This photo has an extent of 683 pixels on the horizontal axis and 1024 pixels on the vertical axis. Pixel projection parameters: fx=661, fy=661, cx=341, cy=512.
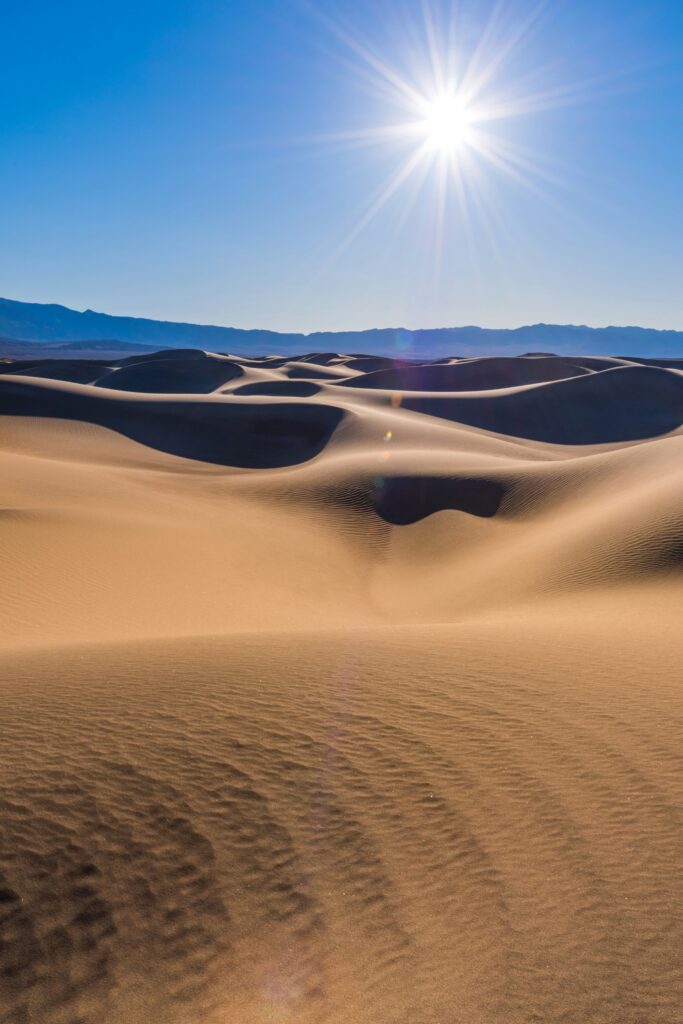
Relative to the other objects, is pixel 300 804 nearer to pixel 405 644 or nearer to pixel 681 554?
pixel 405 644

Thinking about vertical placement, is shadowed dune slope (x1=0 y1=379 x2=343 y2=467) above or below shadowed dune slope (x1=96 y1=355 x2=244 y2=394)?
below

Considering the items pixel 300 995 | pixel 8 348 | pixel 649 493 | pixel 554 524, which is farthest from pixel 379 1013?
pixel 8 348

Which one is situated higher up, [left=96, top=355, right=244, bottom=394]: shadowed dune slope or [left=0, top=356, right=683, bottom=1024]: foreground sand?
[left=96, top=355, right=244, bottom=394]: shadowed dune slope

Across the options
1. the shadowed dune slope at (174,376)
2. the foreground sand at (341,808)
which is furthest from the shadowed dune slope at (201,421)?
the shadowed dune slope at (174,376)

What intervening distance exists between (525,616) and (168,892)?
7008 mm

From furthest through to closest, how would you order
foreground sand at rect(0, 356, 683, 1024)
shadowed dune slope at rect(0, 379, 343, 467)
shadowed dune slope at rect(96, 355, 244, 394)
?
shadowed dune slope at rect(96, 355, 244, 394), shadowed dune slope at rect(0, 379, 343, 467), foreground sand at rect(0, 356, 683, 1024)

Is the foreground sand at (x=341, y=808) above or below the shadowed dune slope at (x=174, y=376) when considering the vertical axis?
below

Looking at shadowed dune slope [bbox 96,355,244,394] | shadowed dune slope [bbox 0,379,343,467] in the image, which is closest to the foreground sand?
shadowed dune slope [bbox 0,379,343,467]

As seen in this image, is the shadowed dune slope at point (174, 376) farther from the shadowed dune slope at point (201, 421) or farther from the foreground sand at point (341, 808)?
the foreground sand at point (341, 808)

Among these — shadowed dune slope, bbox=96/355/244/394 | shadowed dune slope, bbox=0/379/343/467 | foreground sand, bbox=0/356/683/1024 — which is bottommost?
foreground sand, bbox=0/356/683/1024

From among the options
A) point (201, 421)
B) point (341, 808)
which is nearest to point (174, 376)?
point (201, 421)

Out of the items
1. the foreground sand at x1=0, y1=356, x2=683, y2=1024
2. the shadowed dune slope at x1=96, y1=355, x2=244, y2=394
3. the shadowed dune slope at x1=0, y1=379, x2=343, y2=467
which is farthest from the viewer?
the shadowed dune slope at x1=96, y1=355, x2=244, y2=394

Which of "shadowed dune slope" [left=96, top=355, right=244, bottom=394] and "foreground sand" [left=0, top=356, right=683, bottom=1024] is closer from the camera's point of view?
"foreground sand" [left=0, top=356, right=683, bottom=1024]

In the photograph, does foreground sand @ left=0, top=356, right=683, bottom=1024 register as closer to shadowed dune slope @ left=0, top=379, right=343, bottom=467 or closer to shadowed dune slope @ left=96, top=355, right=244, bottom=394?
shadowed dune slope @ left=0, top=379, right=343, bottom=467
